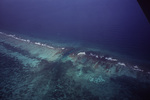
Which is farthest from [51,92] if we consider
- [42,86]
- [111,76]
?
[111,76]

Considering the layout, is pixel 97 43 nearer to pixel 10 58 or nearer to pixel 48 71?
pixel 48 71

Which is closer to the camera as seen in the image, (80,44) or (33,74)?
(33,74)

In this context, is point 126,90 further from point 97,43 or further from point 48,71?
point 97,43

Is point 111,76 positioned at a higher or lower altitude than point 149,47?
lower

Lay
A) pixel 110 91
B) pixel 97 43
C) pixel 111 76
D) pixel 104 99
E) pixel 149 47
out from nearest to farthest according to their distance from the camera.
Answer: pixel 104 99 → pixel 110 91 → pixel 111 76 → pixel 149 47 → pixel 97 43

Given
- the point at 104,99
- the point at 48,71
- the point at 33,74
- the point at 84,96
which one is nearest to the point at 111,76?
the point at 104,99

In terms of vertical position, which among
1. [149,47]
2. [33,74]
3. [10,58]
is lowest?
[33,74]

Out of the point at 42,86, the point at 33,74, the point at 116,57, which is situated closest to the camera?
the point at 42,86
